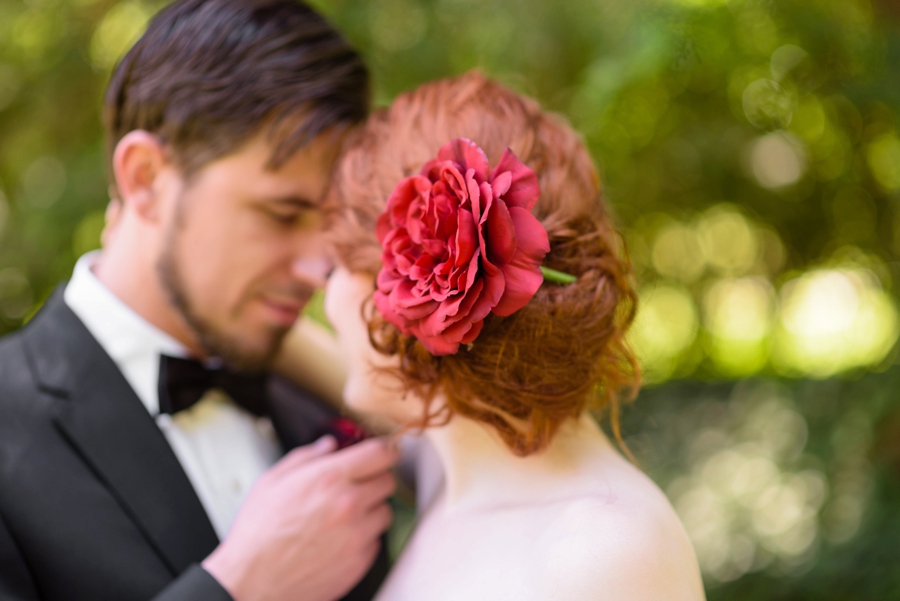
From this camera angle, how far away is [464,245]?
113cm

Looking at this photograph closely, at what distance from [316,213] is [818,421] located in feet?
9.43

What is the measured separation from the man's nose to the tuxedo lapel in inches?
20.1

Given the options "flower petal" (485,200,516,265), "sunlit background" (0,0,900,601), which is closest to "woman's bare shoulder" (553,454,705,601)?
"flower petal" (485,200,516,265)

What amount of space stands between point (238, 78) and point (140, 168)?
38 cm

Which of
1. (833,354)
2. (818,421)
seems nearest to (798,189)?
(833,354)

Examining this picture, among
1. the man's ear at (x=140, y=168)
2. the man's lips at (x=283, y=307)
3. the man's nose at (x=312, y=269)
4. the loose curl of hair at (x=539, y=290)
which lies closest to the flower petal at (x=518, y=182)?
the loose curl of hair at (x=539, y=290)

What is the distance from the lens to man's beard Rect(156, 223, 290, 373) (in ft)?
6.46

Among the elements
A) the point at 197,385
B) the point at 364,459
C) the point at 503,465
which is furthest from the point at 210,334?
the point at 503,465

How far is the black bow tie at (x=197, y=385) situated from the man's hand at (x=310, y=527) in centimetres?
33

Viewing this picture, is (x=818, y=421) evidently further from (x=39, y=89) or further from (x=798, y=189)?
(x=39, y=89)

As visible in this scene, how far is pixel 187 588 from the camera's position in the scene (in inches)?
55.5

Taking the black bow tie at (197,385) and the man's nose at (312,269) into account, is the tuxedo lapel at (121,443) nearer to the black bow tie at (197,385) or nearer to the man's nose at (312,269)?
the black bow tie at (197,385)

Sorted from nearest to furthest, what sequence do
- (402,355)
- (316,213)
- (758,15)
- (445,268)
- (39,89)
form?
(445,268)
(402,355)
(316,213)
(758,15)
(39,89)

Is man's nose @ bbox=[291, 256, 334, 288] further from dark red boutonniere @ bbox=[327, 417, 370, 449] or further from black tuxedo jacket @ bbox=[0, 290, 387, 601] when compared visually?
black tuxedo jacket @ bbox=[0, 290, 387, 601]
